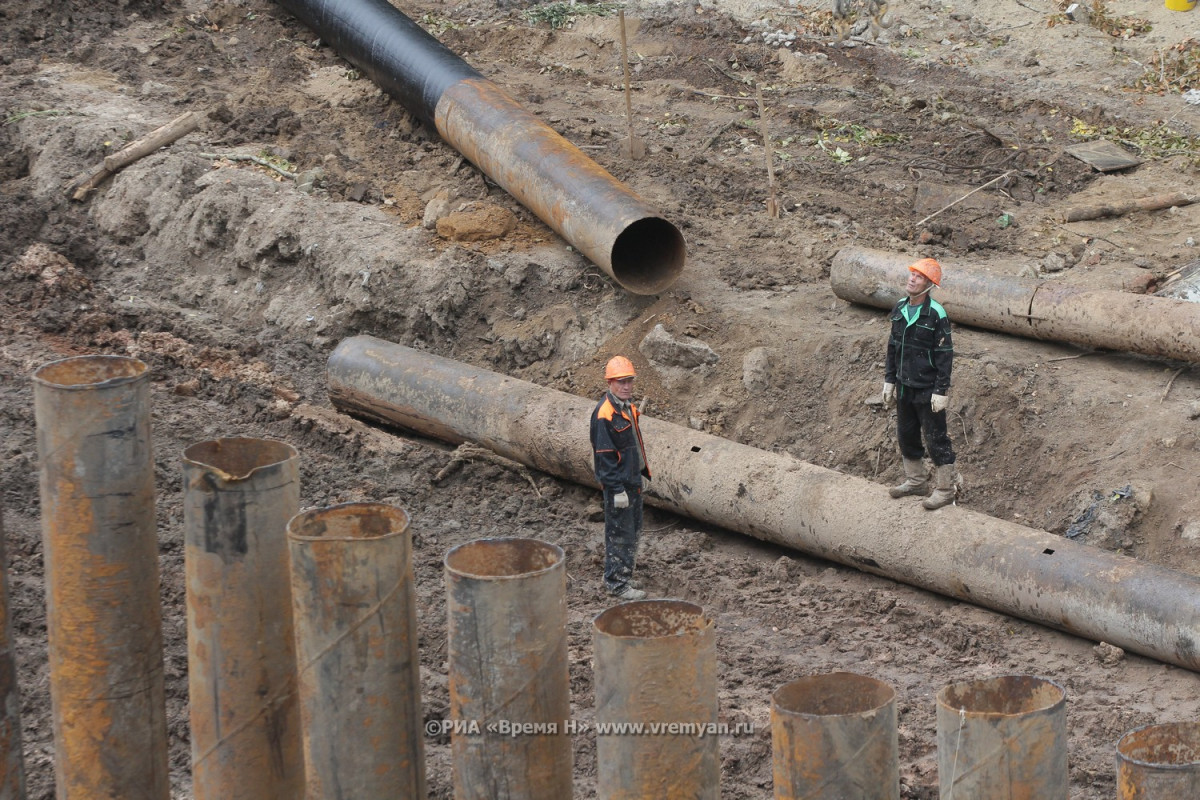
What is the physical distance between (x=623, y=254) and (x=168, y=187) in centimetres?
533

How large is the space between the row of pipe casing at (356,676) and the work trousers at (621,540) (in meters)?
3.07

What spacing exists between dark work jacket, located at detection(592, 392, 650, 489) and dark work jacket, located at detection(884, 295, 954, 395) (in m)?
1.79

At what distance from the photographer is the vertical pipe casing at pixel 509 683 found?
15.1 ft

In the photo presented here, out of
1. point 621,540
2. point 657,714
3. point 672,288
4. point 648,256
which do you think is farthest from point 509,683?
point 648,256

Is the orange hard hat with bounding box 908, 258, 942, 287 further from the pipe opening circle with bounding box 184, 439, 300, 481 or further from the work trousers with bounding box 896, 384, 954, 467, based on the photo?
the pipe opening circle with bounding box 184, 439, 300, 481

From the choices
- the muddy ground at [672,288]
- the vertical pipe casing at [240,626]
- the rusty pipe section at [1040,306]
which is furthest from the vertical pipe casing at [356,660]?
the rusty pipe section at [1040,306]

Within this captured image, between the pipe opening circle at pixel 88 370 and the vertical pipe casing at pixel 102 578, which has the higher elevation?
the pipe opening circle at pixel 88 370

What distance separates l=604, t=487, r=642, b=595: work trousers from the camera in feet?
26.8

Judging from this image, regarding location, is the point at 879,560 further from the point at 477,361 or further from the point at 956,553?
the point at 477,361

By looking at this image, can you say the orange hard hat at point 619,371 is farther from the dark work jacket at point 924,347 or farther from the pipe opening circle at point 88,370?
the pipe opening circle at point 88,370

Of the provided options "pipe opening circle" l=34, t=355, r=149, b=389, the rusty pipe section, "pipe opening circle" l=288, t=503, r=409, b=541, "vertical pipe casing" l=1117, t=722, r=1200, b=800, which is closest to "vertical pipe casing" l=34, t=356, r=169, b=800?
"pipe opening circle" l=34, t=355, r=149, b=389

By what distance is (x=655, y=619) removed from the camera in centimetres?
485

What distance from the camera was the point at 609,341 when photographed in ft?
36.4

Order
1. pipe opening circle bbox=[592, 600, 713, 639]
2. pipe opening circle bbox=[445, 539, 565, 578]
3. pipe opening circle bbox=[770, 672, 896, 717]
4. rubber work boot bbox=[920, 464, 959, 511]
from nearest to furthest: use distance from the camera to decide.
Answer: pipe opening circle bbox=[770, 672, 896, 717] → pipe opening circle bbox=[592, 600, 713, 639] → pipe opening circle bbox=[445, 539, 565, 578] → rubber work boot bbox=[920, 464, 959, 511]
